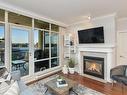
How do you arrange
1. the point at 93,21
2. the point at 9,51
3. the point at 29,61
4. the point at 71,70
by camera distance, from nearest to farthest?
the point at 9,51
the point at 29,61
the point at 93,21
the point at 71,70

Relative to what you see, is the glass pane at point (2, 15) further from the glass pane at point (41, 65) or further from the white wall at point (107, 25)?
the white wall at point (107, 25)

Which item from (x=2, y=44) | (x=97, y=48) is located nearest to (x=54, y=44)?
(x=97, y=48)

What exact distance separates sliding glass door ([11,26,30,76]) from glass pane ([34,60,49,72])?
45 cm

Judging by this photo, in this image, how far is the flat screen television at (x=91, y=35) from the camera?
4104 mm

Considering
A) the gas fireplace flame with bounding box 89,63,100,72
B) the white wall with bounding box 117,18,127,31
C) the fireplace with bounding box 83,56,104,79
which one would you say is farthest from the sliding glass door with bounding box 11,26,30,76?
the white wall with bounding box 117,18,127,31

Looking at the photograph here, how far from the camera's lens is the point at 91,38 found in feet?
14.4

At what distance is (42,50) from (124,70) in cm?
325

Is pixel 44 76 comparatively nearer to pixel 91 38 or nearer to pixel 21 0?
pixel 91 38

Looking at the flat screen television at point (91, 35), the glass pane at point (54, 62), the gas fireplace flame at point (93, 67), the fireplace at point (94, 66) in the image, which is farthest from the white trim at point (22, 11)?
the gas fireplace flame at point (93, 67)

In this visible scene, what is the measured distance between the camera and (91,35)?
438cm

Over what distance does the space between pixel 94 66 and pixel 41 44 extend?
244 centimetres

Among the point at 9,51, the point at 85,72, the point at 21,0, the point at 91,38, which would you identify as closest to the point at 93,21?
the point at 91,38

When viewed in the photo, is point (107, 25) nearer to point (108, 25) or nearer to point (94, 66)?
point (108, 25)

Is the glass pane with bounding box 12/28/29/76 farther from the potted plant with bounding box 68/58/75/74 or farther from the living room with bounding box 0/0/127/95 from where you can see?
the potted plant with bounding box 68/58/75/74
